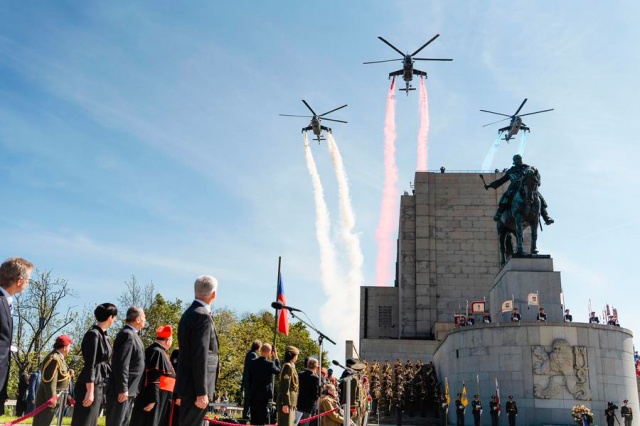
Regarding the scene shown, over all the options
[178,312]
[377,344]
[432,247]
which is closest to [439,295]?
[432,247]

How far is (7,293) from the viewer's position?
5316mm

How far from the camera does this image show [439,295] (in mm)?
55750

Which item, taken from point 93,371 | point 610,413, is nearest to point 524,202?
point 610,413

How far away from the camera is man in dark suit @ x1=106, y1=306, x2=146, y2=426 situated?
757 centimetres

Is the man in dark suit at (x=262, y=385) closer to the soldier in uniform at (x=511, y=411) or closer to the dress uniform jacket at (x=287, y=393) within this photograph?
the dress uniform jacket at (x=287, y=393)

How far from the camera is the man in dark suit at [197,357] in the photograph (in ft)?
19.8

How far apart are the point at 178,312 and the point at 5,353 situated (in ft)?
132

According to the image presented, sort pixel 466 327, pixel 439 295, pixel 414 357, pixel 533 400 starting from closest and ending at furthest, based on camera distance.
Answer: pixel 533 400 < pixel 466 327 < pixel 414 357 < pixel 439 295

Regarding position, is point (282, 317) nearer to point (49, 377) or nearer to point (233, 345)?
point (49, 377)

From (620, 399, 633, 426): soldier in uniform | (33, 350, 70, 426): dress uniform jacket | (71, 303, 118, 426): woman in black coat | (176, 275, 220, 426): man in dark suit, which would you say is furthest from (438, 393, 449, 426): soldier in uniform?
(176, 275, 220, 426): man in dark suit

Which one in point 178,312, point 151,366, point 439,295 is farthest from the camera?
point 439,295

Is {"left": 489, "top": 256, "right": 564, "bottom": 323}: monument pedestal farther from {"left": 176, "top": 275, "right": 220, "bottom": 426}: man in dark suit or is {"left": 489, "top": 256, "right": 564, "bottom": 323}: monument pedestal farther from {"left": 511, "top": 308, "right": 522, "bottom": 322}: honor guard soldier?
{"left": 176, "top": 275, "right": 220, "bottom": 426}: man in dark suit

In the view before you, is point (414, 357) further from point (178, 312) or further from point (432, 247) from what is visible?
point (178, 312)

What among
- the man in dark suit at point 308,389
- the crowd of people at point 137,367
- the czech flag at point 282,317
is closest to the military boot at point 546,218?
the czech flag at point 282,317
